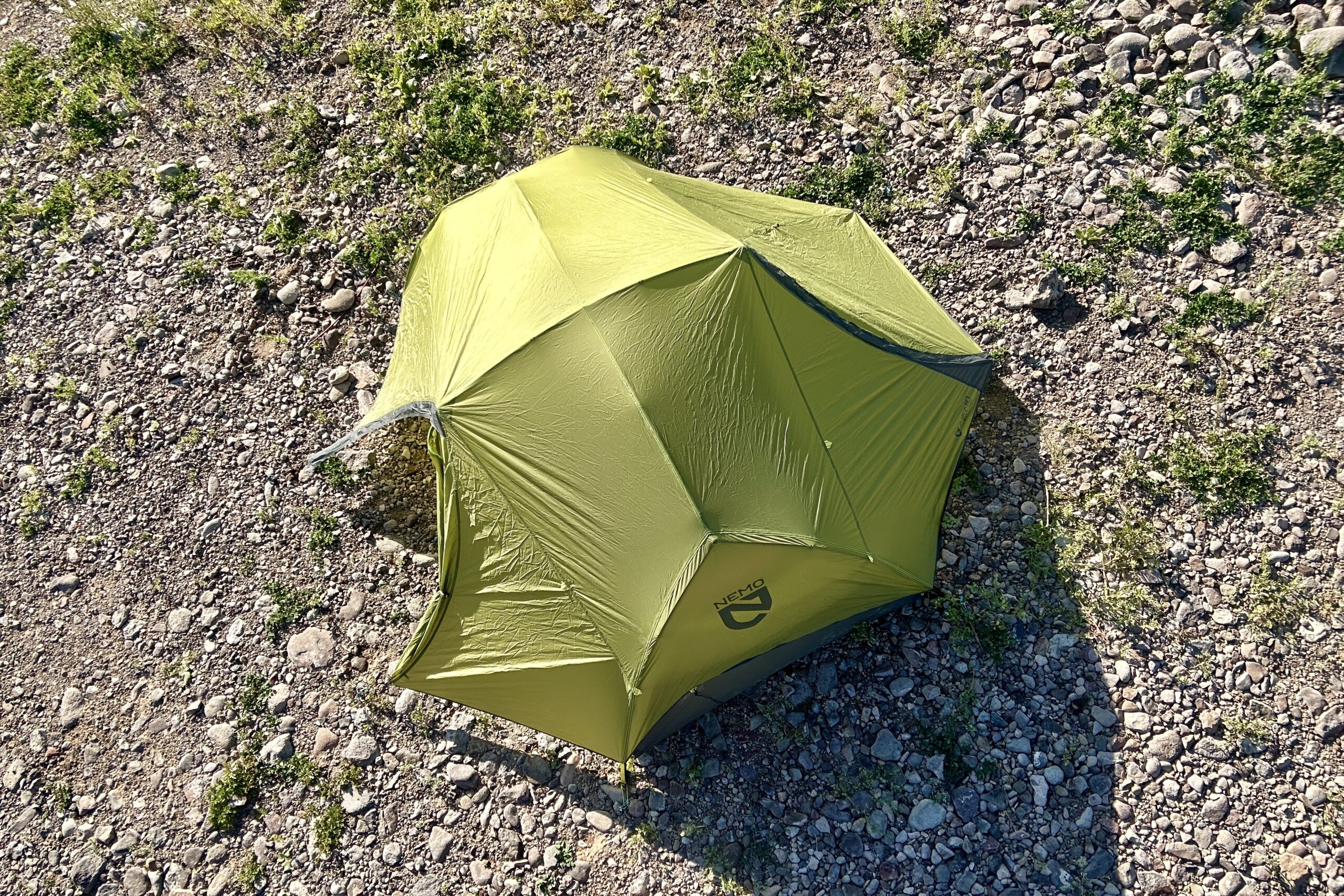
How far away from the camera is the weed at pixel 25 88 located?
1038 cm

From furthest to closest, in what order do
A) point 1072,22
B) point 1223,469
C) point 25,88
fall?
point 25,88 → point 1072,22 → point 1223,469

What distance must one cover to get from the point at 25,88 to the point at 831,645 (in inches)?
458

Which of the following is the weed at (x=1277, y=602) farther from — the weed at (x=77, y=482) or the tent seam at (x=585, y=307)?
the weed at (x=77, y=482)

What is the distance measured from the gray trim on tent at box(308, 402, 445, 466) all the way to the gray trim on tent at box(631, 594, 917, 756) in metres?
2.75

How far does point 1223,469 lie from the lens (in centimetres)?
698

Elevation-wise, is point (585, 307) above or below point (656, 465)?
above

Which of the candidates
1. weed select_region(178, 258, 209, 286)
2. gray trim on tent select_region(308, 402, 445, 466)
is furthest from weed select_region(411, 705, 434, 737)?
weed select_region(178, 258, 209, 286)

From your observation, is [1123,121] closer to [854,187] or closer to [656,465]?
[854,187]

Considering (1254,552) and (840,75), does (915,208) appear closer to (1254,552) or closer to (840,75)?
(840,75)

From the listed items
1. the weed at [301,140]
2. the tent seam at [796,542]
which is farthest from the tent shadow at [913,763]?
the weed at [301,140]

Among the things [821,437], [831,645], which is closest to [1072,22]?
[821,437]

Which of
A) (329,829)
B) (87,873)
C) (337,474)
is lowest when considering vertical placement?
(329,829)

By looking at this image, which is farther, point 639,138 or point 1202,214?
point 639,138

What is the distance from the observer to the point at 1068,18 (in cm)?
855
